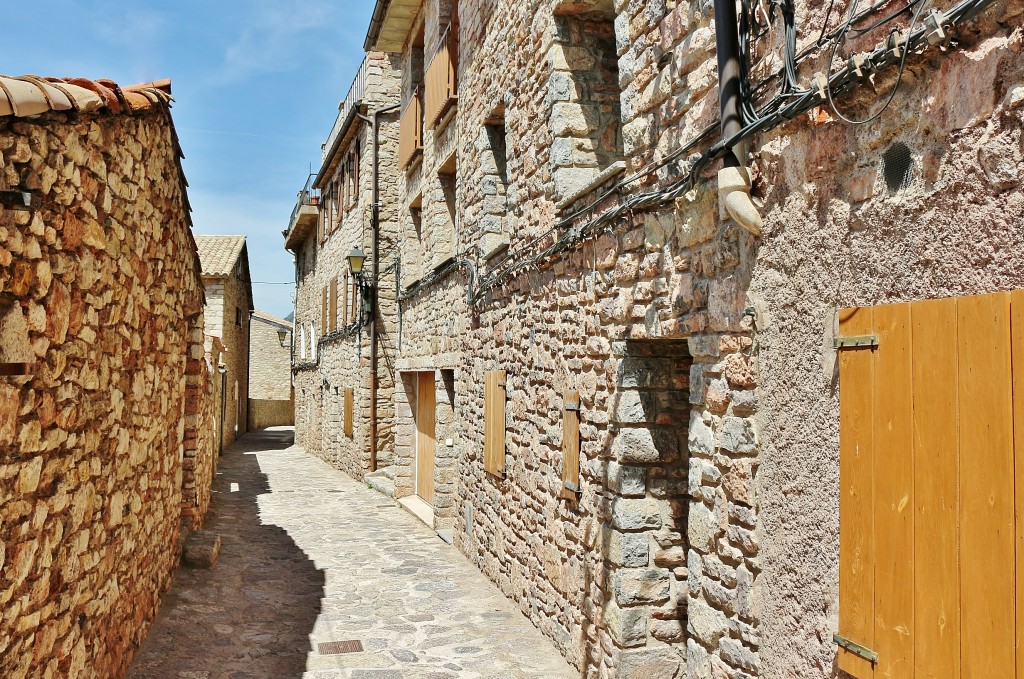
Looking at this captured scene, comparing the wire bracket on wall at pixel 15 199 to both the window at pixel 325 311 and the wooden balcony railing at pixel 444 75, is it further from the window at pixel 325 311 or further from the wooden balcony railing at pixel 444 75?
the window at pixel 325 311

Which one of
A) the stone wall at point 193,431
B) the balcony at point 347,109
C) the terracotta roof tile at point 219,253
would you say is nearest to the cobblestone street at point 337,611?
the stone wall at point 193,431

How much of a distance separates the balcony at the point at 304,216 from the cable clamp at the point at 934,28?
19810mm

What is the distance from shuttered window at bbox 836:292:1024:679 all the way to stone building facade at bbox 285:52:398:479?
451 inches

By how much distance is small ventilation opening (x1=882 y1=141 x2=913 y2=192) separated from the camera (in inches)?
88.7

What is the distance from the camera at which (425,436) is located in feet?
36.1

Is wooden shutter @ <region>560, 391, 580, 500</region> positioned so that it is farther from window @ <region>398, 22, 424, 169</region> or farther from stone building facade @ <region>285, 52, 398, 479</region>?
stone building facade @ <region>285, 52, 398, 479</region>

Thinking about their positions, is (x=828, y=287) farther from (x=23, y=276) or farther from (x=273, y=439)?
(x=273, y=439)

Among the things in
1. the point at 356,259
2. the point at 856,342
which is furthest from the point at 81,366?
the point at 356,259

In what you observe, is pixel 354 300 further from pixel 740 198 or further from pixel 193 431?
pixel 740 198

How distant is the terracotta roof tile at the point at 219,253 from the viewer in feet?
64.1

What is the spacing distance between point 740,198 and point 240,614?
16.8 ft

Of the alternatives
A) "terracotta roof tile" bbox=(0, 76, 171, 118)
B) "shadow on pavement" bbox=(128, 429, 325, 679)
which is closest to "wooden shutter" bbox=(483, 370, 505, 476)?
"shadow on pavement" bbox=(128, 429, 325, 679)

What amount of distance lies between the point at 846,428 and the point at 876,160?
2.60ft

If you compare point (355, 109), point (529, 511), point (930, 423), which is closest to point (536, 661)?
point (529, 511)
